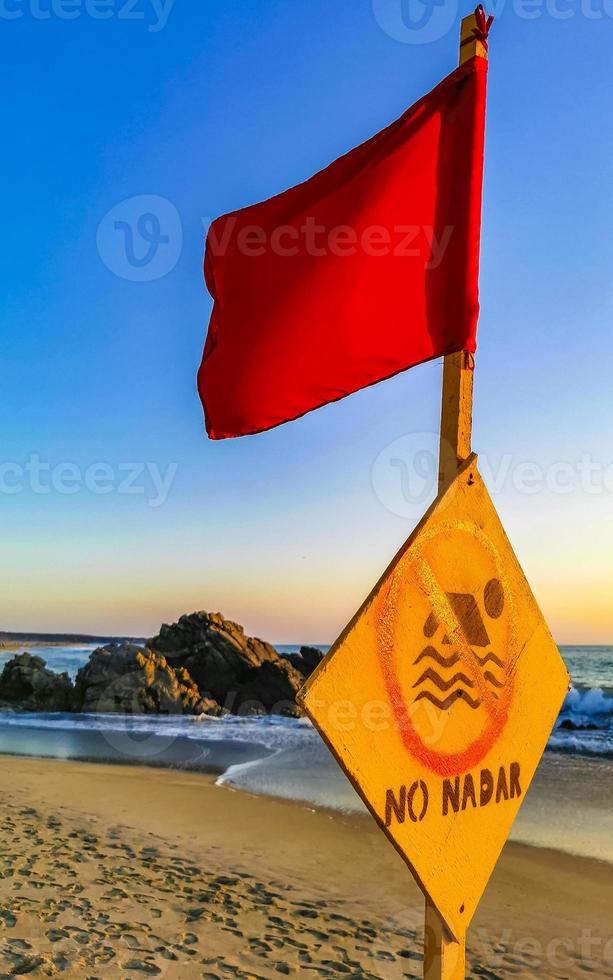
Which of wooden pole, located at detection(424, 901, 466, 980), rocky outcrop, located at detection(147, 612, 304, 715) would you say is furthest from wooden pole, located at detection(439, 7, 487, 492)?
rocky outcrop, located at detection(147, 612, 304, 715)

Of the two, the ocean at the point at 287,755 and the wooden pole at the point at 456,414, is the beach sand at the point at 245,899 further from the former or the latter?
the wooden pole at the point at 456,414

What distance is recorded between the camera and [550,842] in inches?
400

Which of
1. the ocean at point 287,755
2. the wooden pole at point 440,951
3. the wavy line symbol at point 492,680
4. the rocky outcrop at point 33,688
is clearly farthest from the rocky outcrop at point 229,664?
the wavy line symbol at point 492,680

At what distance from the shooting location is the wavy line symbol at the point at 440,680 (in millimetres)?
2637

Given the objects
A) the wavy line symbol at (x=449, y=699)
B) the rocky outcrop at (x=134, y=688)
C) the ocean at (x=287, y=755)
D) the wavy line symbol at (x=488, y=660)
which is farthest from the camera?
the rocky outcrop at (x=134, y=688)

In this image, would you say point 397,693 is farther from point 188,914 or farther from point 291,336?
point 188,914

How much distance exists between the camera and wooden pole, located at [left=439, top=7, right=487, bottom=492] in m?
2.90

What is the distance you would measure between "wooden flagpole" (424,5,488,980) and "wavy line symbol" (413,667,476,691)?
2.16 ft

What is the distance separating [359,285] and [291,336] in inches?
16.3

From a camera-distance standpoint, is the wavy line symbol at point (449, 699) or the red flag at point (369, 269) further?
the red flag at point (369, 269)

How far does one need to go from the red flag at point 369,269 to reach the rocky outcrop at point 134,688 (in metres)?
22.1

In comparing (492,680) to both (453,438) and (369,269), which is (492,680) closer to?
(453,438)

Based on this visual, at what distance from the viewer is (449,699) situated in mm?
2674

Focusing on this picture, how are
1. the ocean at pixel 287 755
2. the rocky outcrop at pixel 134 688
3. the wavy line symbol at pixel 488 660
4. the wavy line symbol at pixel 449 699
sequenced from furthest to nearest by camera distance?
the rocky outcrop at pixel 134 688 → the ocean at pixel 287 755 → the wavy line symbol at pixel 488 660 → the wavy line symbol at pixel 449 699
